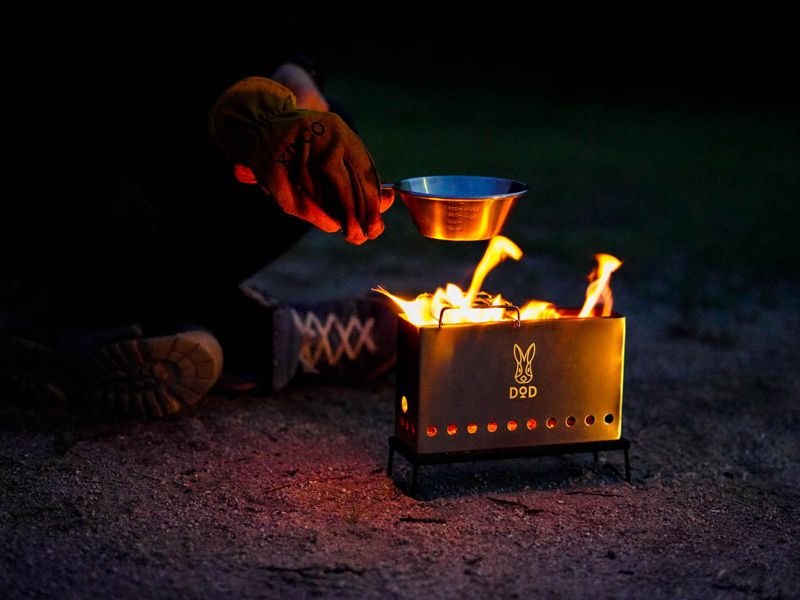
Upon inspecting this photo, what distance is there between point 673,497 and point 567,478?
25cm

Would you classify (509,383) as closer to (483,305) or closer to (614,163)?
(483,305)

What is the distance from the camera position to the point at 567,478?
8.30ft

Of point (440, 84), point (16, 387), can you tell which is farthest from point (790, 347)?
point (440, 84)

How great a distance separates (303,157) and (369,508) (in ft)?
2.59

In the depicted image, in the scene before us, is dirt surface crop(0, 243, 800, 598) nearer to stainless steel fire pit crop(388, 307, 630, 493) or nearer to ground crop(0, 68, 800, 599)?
ground crop(0, 68, 800, 599)

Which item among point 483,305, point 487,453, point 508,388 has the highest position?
point 483,305

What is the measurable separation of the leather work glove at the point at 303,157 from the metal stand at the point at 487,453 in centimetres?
51

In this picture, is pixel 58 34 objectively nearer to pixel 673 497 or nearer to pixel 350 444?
pixel 350 444

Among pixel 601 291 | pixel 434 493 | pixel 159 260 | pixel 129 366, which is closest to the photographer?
pixel 434 493

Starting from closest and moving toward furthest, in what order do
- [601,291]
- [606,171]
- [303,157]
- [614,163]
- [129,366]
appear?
[303,157], [601,291], [129,366], [606,171], [614,163]

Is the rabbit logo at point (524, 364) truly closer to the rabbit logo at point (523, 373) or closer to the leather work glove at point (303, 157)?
the rabbit logo at point (523, 373)

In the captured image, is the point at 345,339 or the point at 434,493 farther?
the point at 345,339

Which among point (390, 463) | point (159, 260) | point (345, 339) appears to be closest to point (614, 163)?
point (345, 339)

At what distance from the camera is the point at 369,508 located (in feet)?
7.55
